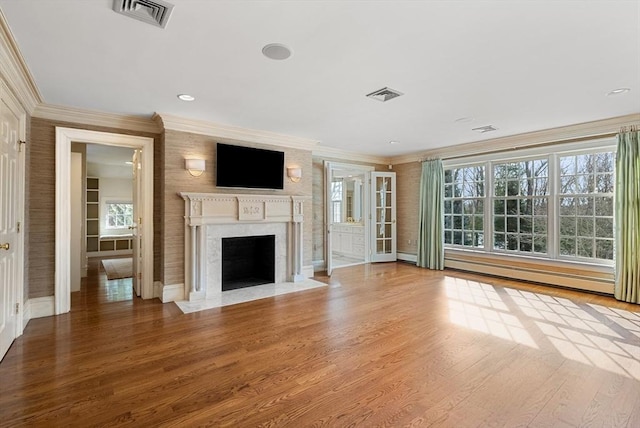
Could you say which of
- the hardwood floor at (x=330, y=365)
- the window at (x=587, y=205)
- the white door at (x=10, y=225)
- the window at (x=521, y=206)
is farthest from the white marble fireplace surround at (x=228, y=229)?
the window at (x=587, y=205)

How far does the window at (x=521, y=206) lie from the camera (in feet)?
17.3

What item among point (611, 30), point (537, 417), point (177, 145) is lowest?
point (537, 417)

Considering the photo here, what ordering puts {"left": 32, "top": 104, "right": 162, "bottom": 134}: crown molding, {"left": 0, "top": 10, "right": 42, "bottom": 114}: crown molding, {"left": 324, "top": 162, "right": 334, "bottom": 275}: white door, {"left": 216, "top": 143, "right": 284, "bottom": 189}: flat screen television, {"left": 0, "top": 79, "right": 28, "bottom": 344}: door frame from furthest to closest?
{"left": 324, "top": 162, "right": 334, "bottom": 275}: white door, {"left": 216, "top": 143, "right": 284, "bottom": 189}: flat screen television, {"left": 32, "top": 104, "right": 162, "bottom": 134}: crown molding, {"left": 0, "top": 79, "right": 28, "bottom": 344}: door frame, {"left": 0, "top": 10, "right": 42, "bottom": 114}: crown molding

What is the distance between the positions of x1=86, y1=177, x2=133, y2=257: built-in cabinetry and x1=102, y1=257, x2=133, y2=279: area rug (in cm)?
97

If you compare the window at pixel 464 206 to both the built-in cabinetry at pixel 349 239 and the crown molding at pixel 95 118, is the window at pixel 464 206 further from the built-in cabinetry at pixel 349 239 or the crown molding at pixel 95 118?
the crown molding at pixel 95 118

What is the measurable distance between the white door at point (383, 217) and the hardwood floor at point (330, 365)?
3.16 metres

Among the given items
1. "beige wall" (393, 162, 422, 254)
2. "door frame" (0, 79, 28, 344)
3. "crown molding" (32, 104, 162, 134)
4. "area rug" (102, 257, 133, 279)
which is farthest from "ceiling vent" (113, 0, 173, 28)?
"beige wall" (393, 162, 422, 254)

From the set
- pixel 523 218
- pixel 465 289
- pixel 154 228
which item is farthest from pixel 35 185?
pixel 523 218

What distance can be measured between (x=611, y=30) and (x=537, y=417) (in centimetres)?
269

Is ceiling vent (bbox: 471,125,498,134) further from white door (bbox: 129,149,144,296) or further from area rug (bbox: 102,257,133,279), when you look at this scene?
area rug (bbox: 102,257,133,279)

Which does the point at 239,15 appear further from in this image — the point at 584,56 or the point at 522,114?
the point at 522,114

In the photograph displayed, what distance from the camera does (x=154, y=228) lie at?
4.33 m

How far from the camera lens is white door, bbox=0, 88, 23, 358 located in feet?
8.54

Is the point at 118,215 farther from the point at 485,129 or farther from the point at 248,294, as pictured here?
the point at 485,129
